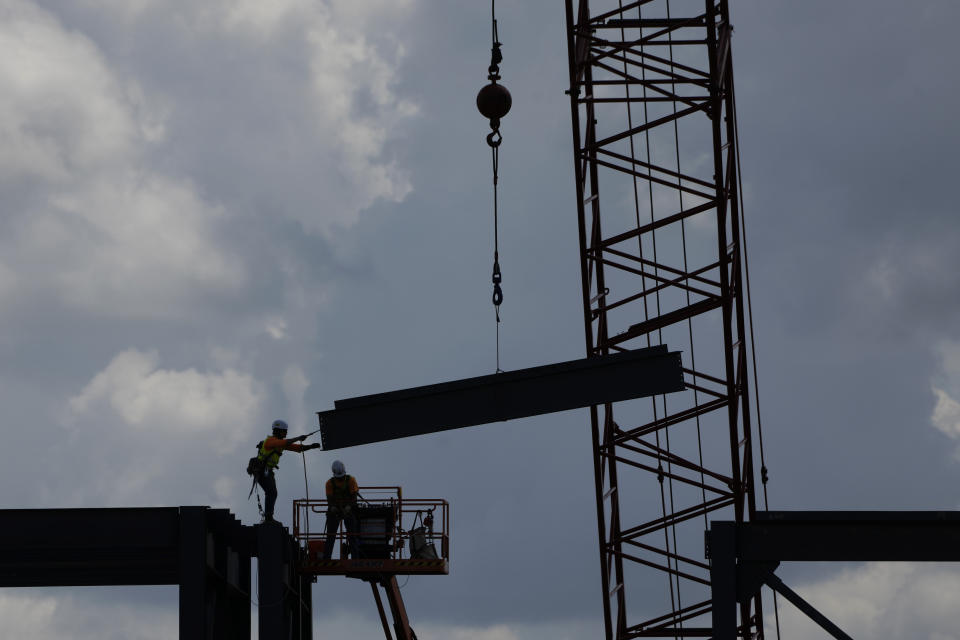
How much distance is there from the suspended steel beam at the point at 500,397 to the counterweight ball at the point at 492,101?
7.25 metres

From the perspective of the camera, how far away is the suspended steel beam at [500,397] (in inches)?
1144

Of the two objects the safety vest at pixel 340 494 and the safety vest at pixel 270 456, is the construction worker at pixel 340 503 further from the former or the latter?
the safety vest at pixel 270 456

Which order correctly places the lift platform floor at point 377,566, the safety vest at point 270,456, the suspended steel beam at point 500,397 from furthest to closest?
the lift platform floor at point 377,566 < the safety vest at point 270,456 < the suspended steel beam at point 500,397

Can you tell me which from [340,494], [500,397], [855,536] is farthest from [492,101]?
[855,536]

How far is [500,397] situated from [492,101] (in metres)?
7.71

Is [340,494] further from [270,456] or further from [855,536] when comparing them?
[855,536]

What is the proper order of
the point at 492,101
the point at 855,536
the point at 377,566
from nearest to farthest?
the point at 855,536, the point at 377,566, the point at 492,101

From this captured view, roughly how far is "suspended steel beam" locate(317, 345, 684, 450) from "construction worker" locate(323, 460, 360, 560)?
3.06 m

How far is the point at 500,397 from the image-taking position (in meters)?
29.5

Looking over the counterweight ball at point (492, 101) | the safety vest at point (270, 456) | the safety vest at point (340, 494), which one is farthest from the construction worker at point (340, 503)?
the counterweight ball at point (492, 101)

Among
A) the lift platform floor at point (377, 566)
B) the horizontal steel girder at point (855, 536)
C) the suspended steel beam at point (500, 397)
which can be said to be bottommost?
the horizontal steel girder at point (855, 536)

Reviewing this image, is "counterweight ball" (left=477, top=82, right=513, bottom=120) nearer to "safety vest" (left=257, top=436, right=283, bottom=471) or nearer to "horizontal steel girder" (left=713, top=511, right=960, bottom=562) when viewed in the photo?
"safety vest" (left=257, top=436, right=283, bottom=471)

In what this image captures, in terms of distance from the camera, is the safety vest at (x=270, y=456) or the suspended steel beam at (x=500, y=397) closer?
the suspended steel beam at (x=500, y=397)

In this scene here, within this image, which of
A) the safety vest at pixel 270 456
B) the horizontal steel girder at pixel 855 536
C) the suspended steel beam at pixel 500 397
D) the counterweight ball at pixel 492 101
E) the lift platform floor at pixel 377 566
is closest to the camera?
the horizontal steel girder at pixel 855 536
